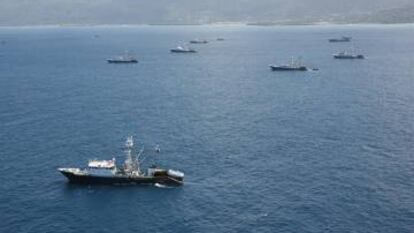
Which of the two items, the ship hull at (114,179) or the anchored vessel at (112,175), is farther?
the ship hull at (114,179)

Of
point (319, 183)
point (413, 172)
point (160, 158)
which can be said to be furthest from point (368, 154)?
point (160, 158)

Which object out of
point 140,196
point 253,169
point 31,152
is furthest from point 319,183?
point 31,152

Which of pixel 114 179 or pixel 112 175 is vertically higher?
pixel 112 175

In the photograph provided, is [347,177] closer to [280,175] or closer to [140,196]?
[280,175]

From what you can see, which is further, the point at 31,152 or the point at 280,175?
the point at 31,152

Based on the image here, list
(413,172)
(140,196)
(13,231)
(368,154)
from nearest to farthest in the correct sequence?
(13,231) < (140,196) < (413,172) < (368,154)

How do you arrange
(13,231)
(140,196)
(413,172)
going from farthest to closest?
(413,172) < (140,196) < (13,231)

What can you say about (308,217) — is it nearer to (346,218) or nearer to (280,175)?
(346,218)

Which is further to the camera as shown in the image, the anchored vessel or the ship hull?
the ship hull

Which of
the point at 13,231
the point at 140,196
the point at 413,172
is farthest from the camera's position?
the point at 413,172
